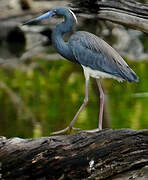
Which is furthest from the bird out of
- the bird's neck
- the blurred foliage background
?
the blurred foliage background

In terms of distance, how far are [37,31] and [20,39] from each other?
541 mm

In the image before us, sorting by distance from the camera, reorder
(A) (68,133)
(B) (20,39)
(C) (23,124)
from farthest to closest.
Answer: (B) (20,39) < (C) (23,124) < (A) (68,133)

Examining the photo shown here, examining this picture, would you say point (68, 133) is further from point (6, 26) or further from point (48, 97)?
point (6, 26)

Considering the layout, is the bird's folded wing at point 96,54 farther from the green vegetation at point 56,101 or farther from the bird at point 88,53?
the green vegetation at point 56,101

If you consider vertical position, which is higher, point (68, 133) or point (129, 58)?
point (68, 133)

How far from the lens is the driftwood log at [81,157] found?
507cm

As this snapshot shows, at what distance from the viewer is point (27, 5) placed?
1277cm

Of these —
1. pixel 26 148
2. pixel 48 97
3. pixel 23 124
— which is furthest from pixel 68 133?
pixel 48 97

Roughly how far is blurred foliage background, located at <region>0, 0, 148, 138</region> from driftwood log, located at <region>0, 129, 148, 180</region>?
2.64 m

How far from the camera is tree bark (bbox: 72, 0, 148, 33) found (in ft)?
18.9

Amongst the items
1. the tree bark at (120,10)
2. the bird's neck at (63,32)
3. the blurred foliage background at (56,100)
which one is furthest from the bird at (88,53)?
the blurred foliage background at (56,100)

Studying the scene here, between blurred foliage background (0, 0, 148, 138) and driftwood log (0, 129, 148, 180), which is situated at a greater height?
driftwood log (0, 129, 148, 180)

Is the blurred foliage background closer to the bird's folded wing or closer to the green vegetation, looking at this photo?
the green vegetation

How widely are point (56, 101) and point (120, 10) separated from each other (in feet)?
12.5
